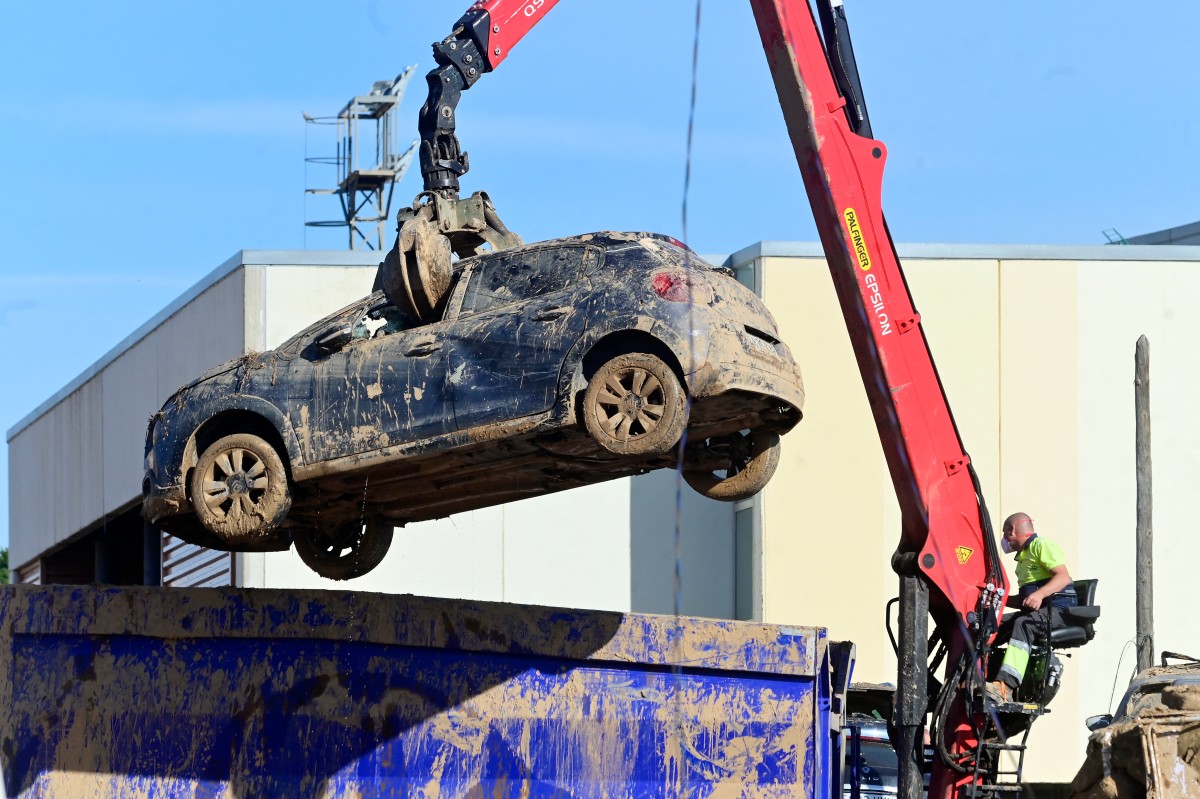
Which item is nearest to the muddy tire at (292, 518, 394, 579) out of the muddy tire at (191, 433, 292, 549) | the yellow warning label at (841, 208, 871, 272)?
the muddy tire at (191, 433, 292, 549)

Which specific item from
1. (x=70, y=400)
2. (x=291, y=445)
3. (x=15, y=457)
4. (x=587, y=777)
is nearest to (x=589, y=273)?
(x=291, y=445)

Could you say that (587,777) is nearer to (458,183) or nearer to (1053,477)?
(458,183)

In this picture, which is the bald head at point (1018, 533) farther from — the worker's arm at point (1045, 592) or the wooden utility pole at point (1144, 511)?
the wooden utility pole at point (1144, 511)

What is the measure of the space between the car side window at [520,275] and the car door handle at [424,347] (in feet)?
0.92

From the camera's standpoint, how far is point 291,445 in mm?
9797

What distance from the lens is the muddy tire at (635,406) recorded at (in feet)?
29.5

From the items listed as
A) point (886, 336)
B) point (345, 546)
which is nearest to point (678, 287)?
point (886, 336)

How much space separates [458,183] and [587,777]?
3.55m

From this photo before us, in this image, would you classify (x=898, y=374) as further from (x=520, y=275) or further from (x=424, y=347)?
(x=424, y=347)

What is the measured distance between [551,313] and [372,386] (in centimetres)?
112

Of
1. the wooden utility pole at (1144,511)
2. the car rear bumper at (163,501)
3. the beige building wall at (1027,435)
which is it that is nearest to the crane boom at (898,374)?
the car rear bumper at (163,501)

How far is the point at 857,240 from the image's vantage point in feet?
34.7

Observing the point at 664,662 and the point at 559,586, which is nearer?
the point at 664,662

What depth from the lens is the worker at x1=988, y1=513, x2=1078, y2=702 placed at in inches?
409
